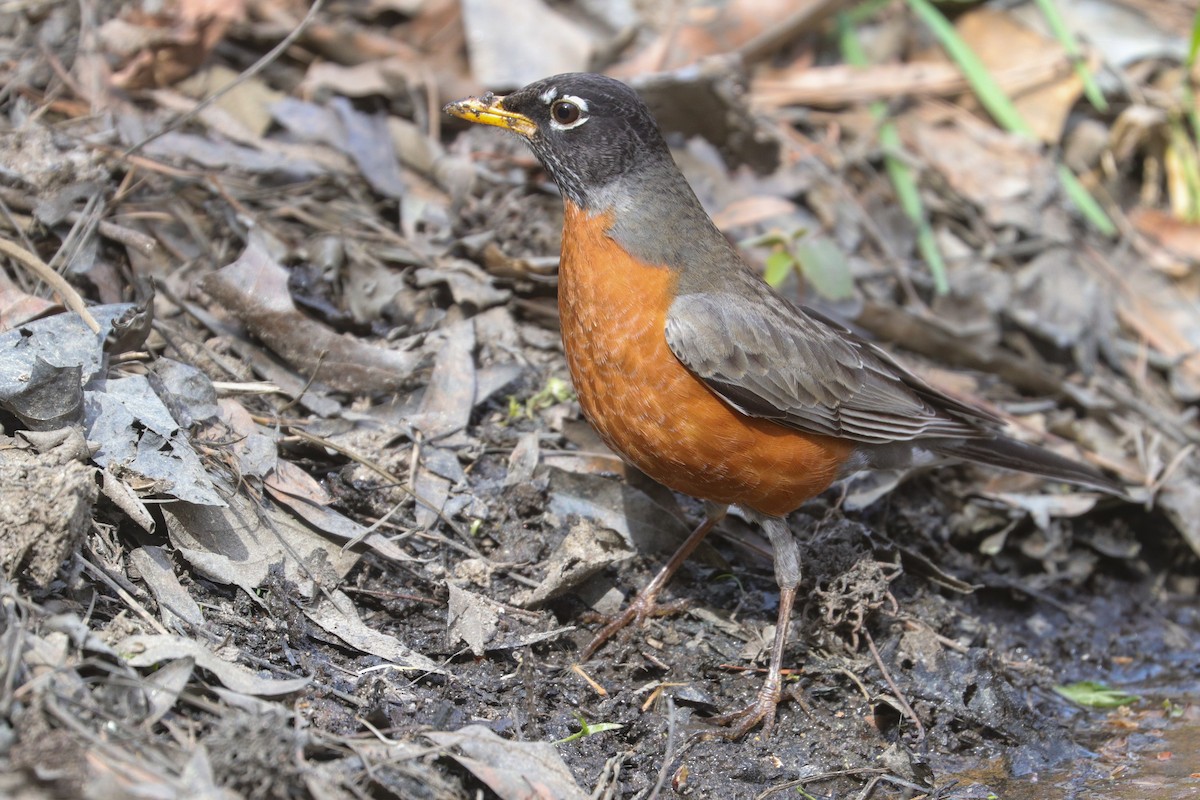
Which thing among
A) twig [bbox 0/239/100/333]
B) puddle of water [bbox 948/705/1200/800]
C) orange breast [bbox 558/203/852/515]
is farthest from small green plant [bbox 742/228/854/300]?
twig [bbox 0/239/100/333]

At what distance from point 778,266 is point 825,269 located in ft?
1.10

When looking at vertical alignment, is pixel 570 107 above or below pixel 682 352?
above

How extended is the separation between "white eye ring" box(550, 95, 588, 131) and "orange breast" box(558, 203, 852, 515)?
1.30ft

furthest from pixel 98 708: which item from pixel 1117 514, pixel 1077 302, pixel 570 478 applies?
pixel 1077 302

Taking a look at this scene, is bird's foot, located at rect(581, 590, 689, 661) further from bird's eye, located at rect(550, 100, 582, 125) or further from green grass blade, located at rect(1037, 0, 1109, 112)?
green grass blade, located at rect(1037, 0, 1109, 112)

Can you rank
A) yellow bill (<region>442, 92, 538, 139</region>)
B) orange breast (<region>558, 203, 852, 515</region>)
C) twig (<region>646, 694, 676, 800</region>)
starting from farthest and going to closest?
yellow bill (<region>442, 92, 538, 139</region>), orange breast (<region>558, 203, 852, 515</region>), twig (<region>646, 694, 676, 800</region>)

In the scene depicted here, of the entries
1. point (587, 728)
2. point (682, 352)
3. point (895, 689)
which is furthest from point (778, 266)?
point (587, 728)

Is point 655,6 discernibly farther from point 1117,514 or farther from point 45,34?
point 1117,514

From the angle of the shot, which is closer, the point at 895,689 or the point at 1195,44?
the point at 895,689

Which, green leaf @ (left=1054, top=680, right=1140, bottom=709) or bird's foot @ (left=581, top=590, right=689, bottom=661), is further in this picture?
green leaf @ (left=1054, top=680, right=1140, bottom=709)

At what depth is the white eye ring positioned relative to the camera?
4980mm

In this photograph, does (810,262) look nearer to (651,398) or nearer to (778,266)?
(778,266)

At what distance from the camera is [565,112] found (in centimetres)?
502

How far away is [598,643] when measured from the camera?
4926 millimetres
